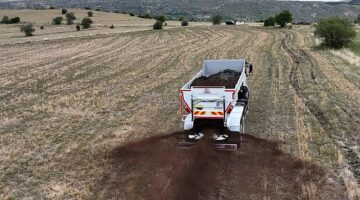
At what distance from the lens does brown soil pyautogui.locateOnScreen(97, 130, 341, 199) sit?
10.0 m

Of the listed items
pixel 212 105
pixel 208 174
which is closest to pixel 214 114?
pixel 212 105

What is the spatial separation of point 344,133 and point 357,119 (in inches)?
71.6

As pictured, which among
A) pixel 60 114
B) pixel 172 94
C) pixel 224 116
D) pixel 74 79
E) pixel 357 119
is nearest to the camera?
pixel 224 116

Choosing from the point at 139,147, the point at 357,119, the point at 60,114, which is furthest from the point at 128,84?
the point at 357,119

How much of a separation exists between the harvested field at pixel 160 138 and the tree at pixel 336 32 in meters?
9.63

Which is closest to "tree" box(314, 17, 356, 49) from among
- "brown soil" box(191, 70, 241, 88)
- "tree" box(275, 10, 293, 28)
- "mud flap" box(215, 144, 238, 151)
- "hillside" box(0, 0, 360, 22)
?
"brown soil" box(191, 70, 241, 88)

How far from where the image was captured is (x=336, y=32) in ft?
123

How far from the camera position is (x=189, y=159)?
11.9m

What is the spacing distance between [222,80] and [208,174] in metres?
5.71

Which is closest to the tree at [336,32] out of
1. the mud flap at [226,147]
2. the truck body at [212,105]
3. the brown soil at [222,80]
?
the brown soil at [222,80]

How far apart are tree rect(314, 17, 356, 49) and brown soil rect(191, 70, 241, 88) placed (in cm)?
2297

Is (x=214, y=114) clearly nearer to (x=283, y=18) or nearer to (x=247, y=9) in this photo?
→ (x=283, y=18)

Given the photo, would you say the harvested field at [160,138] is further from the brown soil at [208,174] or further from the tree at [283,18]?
the tree at [283,18]

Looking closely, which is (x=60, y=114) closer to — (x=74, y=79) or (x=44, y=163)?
(x=44, y=163)
